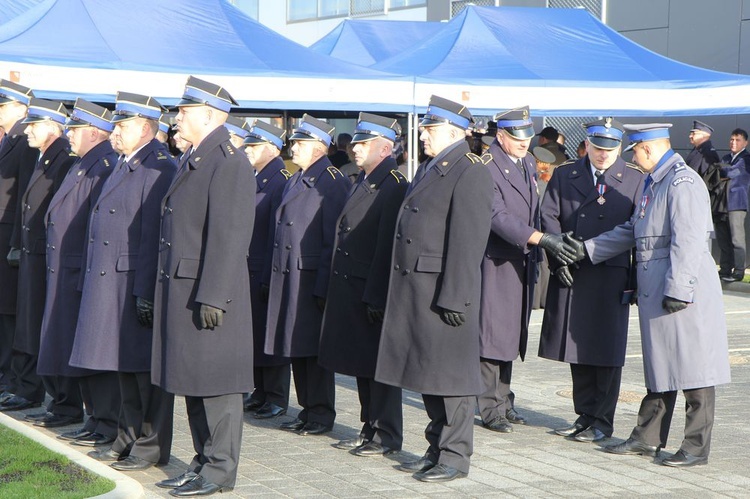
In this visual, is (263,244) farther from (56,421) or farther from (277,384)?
(56,421)

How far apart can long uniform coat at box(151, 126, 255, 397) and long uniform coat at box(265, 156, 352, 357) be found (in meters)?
1.68

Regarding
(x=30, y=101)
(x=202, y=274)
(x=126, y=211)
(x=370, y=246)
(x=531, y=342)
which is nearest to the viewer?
(x=202, y=274)

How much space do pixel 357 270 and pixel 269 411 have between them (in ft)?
5.26

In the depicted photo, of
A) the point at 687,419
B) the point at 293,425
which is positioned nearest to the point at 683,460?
the point at 687,419

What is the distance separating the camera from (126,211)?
704cm

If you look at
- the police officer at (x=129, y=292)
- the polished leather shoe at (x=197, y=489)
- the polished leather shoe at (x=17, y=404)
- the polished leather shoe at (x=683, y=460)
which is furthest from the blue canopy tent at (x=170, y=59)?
the polished leather shoe at (x=683, y=460)

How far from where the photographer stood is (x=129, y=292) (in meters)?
6.99

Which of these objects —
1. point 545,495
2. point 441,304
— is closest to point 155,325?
point 441,304

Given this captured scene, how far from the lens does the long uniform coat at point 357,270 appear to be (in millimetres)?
7562

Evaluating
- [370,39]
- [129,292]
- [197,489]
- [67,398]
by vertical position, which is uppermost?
[370,39]

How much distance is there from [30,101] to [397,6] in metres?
19.8

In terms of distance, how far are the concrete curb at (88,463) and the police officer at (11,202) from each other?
117cm

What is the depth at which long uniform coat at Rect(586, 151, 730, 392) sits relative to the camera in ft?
23.1

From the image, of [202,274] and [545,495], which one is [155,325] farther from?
[545,495]
